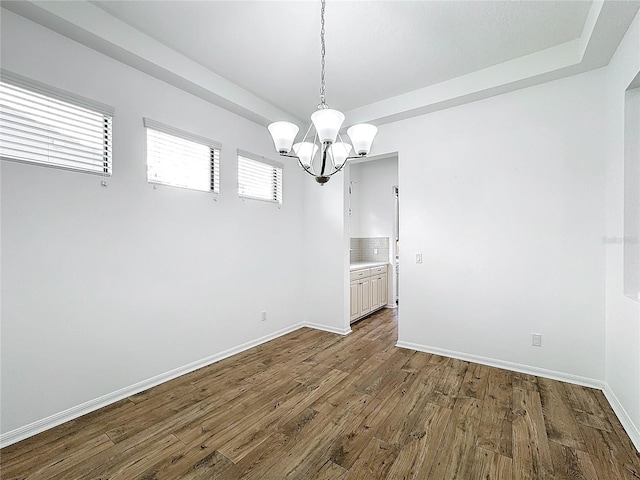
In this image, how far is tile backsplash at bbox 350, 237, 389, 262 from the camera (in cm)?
590

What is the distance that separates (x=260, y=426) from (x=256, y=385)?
622 mm

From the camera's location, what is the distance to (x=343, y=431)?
80.6 inches

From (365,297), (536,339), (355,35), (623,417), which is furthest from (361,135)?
(365,297)

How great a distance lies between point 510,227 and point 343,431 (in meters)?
2.49

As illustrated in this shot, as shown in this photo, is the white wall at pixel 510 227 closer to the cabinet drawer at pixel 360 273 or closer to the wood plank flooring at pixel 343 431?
the wood plank flooring at pixel 343 431

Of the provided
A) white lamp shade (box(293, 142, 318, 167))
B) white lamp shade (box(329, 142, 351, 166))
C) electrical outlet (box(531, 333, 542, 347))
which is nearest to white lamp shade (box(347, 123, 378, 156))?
white lamp shade (box(329, 142, 351, 166))

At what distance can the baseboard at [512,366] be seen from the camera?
2656mm

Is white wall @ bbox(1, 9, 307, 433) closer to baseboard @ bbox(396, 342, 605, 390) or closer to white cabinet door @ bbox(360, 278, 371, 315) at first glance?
white cabinet door @ bbox(360, 278, 371, 315)

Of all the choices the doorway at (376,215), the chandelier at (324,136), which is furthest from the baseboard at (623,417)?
the doorway at (376,215)

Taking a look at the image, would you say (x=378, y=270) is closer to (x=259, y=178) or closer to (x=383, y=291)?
(x=383, y=291)

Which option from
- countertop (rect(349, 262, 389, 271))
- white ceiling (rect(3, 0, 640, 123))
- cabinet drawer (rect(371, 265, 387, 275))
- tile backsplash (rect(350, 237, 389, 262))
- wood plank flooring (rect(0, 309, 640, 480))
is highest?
white ceiling (rect(3, 0, 640, 123))

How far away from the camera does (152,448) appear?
1886 millimetres

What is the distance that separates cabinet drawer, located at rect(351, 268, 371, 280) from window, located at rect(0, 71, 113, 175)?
10.9 ft

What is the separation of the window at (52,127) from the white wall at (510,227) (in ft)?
10.0
